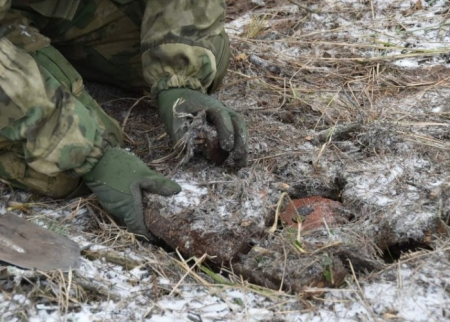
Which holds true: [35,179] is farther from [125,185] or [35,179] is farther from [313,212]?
[313,212]

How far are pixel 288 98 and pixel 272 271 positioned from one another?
1.03 m

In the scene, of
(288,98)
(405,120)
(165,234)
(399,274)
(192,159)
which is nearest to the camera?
(399,274)

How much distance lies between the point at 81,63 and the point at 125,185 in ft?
2.55

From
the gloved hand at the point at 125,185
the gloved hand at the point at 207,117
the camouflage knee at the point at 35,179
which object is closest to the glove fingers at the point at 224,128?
the gloved hand at the point at 207,117

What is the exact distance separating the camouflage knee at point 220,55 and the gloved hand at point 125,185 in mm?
555

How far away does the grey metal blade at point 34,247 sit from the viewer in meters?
1.68

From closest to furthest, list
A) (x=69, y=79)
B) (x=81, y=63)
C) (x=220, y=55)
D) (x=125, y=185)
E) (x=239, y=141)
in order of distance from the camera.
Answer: (x=125, y=185) → (x=239, y=141) → (x=69, y=79) → (x=220, y=55) → (x=81, y=63)

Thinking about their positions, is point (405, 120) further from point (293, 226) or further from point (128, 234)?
point (128, 234)

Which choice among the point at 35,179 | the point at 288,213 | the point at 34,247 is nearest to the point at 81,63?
the point at 35,179

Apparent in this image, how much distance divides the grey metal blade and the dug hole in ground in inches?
1.6

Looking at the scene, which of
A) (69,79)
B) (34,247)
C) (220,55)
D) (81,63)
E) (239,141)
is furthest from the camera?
(81,63)

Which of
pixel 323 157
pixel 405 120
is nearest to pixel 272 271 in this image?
pixel 323 157

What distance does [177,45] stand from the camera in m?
2.13

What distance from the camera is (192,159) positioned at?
205 cm
